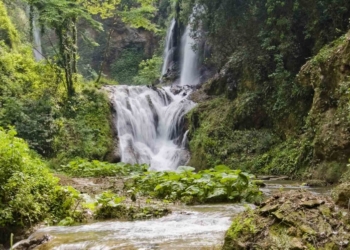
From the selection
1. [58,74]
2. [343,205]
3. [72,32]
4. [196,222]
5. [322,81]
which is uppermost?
[72,32]

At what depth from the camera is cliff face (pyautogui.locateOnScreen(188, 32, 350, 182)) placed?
1000 cm

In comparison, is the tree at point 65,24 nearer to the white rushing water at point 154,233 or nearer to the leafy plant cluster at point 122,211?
the leafy plant cluster at point 122,211

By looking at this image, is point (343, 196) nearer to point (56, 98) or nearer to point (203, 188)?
point (203, 188)

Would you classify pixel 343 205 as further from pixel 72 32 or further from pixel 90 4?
pixel 90 4

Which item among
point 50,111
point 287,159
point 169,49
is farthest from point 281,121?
point 169,49

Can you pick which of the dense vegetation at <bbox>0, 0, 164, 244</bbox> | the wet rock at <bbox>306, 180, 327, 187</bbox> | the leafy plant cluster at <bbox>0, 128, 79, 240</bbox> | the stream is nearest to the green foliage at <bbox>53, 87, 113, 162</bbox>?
the dense vegetation at <bbox>0, 0, 164, 244</bbox>

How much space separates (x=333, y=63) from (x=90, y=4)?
13.8 meters

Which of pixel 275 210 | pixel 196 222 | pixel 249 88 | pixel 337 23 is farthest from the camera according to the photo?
pixel 249 88

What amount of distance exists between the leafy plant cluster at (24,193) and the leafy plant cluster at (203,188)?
1.21 m

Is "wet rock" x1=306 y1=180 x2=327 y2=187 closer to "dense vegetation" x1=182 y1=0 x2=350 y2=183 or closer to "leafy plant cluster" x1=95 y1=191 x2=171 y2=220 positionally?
"dense vegetation" x1=182 y1=0 x2=350 y2=183

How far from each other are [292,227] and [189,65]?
75.7 feet

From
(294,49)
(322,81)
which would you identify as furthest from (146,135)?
(322,81)

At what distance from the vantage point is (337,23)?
12.5m

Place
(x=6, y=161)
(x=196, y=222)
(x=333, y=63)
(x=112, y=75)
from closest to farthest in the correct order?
(x=196, y=222)
(x=6, y=161)
(x=333, y=63)
(x=112, y=75)
